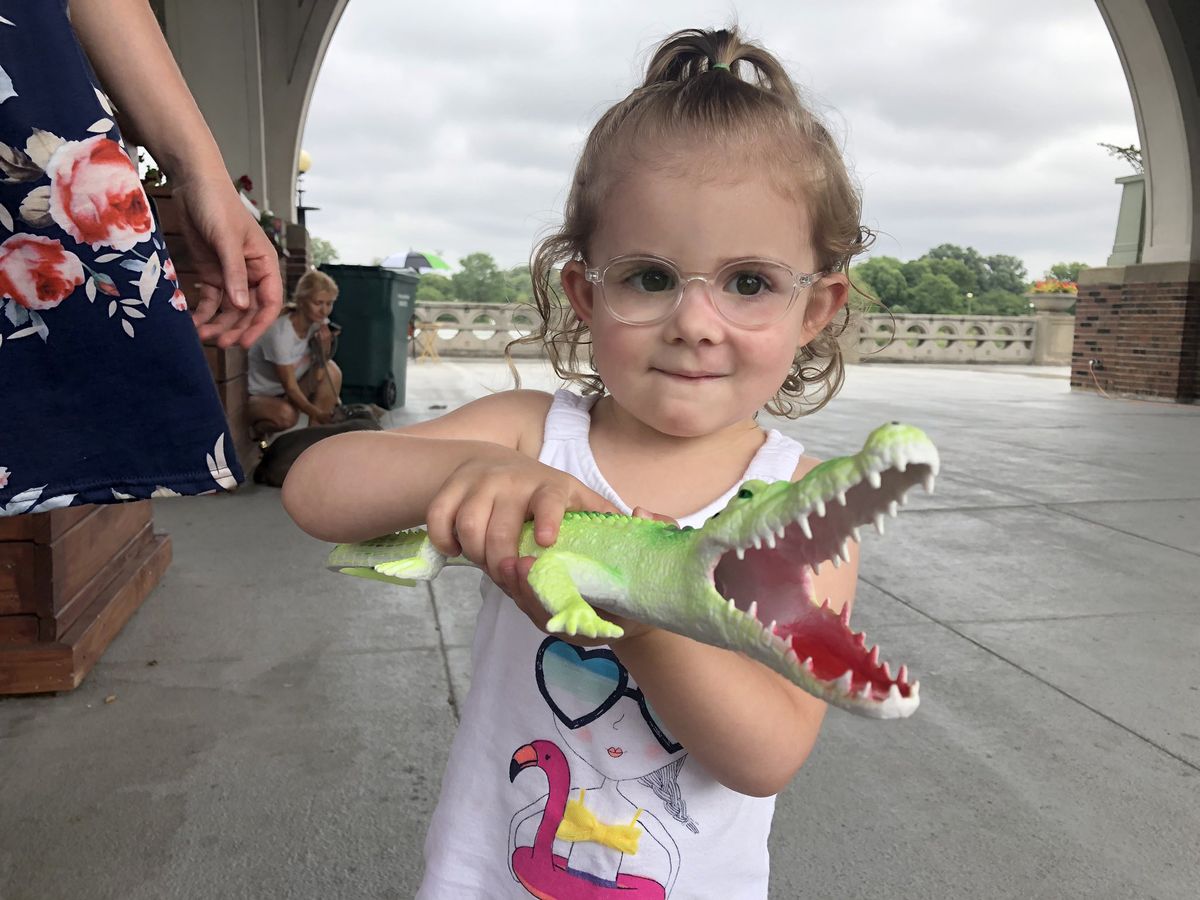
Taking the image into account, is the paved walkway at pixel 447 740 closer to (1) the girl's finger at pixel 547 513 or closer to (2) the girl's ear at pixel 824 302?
(2) the girl's ear at pixel 824 302

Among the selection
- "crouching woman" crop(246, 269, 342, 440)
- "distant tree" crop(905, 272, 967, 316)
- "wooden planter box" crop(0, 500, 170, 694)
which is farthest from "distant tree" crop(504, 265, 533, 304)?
"distant tree" crop(905, 272, 967, 316)

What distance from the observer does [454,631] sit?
3.19m

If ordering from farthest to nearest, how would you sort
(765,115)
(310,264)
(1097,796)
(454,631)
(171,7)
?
(310,264), (171,7), (454,631), (1097,796), (765,115)

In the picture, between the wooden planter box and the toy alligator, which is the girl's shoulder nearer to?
the toy alligator

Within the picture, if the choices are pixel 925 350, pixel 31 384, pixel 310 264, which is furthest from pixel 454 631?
→ pixel 925 350

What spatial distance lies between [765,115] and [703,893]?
99 centimetres

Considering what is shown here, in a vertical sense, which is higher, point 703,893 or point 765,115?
point 765,115

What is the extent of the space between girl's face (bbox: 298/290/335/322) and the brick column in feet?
32.0

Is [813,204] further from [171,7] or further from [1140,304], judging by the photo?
[1140,304]

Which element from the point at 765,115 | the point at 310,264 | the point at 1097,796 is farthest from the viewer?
the point at 310,264

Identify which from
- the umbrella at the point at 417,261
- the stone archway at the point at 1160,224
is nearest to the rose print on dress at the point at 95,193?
the stone archway at the point at 1160,224

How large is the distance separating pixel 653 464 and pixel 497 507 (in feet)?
1.48

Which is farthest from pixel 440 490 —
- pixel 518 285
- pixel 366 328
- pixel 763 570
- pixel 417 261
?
pixel 417 261

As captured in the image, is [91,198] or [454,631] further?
[454,631]
